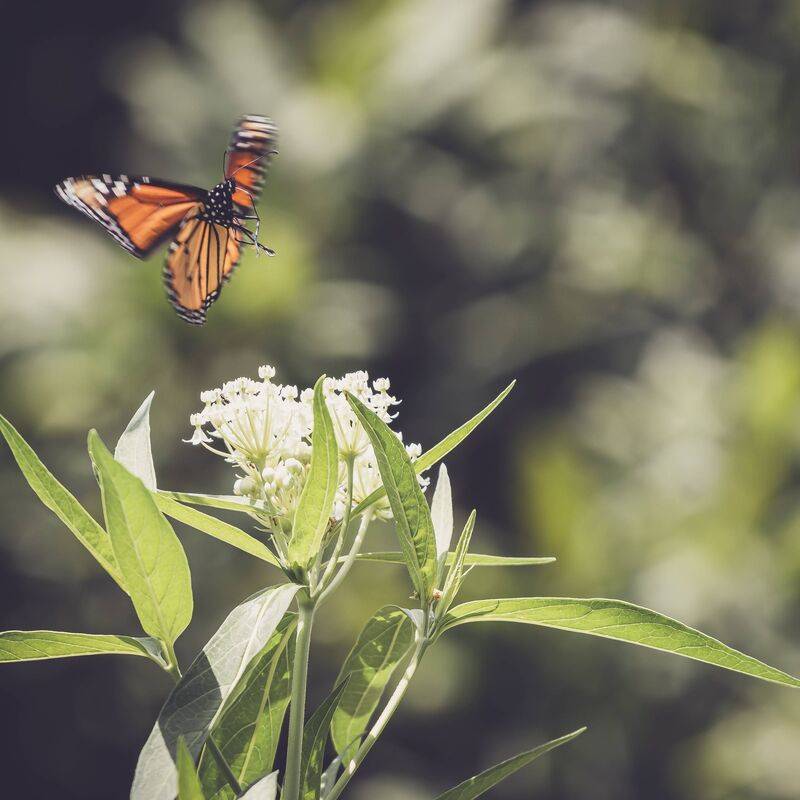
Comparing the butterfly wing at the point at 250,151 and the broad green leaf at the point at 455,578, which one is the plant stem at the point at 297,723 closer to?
the broad green leaf at the point at 455,578

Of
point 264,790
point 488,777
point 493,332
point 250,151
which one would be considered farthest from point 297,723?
point 493,332

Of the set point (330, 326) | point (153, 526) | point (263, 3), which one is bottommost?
point (153, 526)

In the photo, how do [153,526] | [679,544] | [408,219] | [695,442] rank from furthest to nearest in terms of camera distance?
[408,219]
[695,442]
[679,544]
[153,526]

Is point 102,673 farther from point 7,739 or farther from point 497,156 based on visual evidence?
point 497,156

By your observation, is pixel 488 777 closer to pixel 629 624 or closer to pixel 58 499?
pixel 629 624

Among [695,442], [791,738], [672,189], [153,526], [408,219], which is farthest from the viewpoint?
[672,189]

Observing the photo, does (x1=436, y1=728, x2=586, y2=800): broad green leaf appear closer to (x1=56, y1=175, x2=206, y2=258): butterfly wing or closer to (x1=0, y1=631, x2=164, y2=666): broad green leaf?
(x1=0, y1=631, x2=164, y2=666): broad green leaf

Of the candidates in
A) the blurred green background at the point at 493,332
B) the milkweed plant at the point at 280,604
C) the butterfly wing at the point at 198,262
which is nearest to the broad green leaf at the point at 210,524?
the milkweed plant at the point at 280,604

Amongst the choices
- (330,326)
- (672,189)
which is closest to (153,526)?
(330,326)
